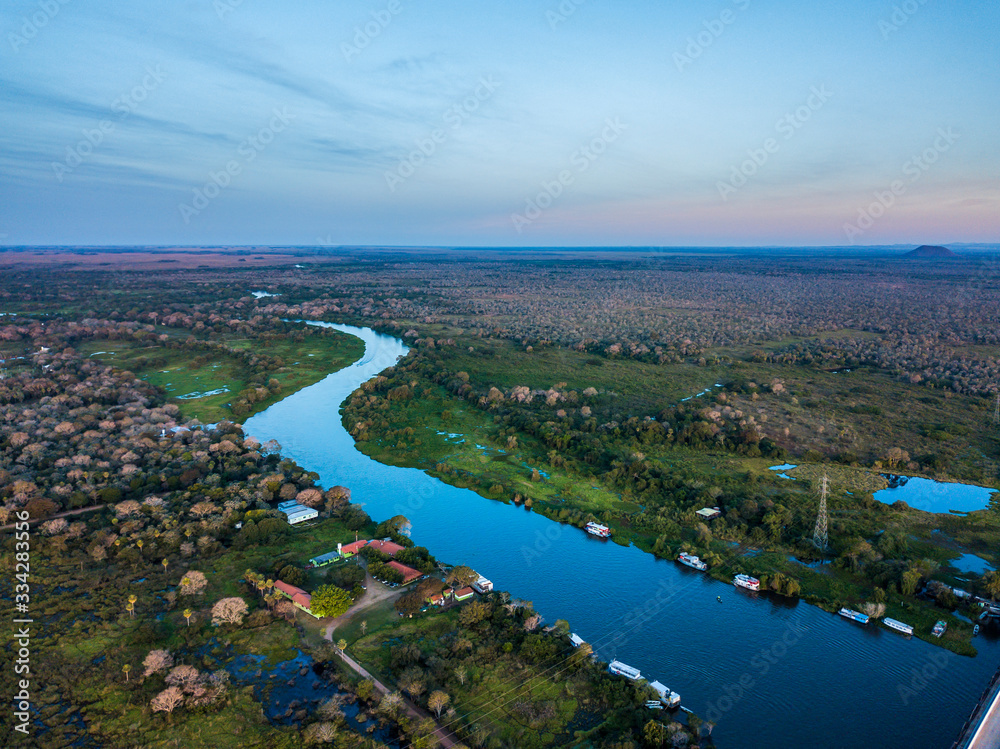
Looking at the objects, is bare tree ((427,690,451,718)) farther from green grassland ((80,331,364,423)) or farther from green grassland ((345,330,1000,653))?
green grassland ((80,331,364,423))

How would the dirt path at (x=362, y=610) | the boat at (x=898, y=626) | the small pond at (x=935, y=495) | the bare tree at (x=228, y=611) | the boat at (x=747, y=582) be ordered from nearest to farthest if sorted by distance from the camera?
the dirt path at (x=362, y=610), the bare tree at (x=228, y=611), the boat at (x=898, y=626), the boat at (x=747, y=582), the small pond at (x=935, y=495)

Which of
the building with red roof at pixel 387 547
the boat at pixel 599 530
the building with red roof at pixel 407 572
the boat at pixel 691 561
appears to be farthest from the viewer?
the boat at pixel 599 530

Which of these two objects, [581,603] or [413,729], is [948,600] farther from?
[413,729]

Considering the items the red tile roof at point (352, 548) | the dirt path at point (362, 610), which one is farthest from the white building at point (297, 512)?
the dirt path at point (362, 610)

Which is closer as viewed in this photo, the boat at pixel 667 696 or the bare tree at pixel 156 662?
the boat at pixel 667 696

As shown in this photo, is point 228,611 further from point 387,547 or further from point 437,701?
point 437,701

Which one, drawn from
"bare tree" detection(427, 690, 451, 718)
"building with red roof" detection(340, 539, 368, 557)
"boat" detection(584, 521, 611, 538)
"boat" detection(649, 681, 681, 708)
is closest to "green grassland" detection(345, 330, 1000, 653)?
"boat" detection(584, 521, 611, 538)

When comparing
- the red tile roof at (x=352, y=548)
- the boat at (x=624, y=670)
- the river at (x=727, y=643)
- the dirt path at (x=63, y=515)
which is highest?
the dirt path at (x=63, y=515)

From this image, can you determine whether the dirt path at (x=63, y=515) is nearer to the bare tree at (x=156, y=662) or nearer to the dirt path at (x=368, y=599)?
the bare tree at (x=156, y=662)
